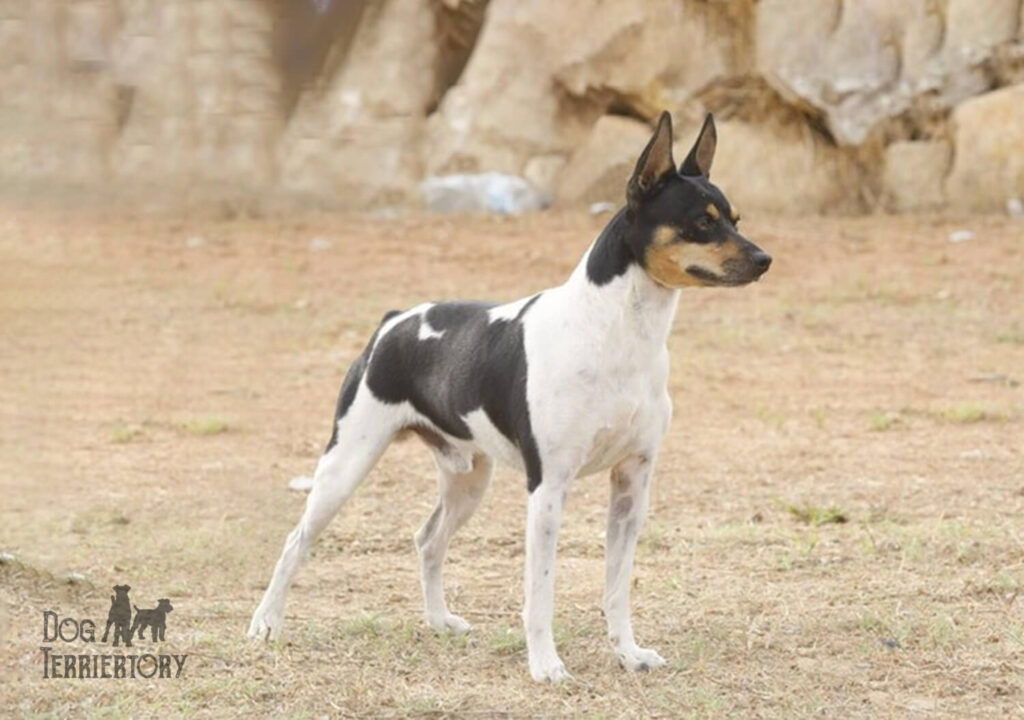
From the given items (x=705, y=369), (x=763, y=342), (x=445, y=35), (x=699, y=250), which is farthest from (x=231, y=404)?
(x=445, y=35)

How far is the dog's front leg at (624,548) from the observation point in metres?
4.99

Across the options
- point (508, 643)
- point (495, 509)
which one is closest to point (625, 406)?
point (508, 643)

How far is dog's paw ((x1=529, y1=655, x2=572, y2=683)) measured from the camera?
15.6 ft

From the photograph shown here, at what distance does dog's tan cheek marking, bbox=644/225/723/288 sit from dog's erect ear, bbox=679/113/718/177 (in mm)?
320

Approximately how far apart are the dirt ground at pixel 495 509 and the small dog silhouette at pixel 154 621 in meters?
0.05

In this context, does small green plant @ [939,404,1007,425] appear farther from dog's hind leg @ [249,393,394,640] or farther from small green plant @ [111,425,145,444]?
dog's hind leg @ [249,393,394,640]

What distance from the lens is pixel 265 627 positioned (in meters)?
5.26

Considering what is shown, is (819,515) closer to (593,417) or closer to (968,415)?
(968,415)

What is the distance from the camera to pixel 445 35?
10.1ft

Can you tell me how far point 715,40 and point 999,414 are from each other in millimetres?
9961

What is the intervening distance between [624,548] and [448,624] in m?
0.77

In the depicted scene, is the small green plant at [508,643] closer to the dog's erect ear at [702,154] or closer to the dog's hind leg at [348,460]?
the dog's hind leg at [348,460]

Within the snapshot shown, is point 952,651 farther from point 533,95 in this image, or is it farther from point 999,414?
point 533,95

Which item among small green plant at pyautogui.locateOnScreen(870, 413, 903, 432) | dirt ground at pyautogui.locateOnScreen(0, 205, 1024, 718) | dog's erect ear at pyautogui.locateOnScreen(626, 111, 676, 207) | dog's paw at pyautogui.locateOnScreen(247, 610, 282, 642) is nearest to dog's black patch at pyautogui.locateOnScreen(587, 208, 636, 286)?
dog's erect ear at pyautogui.locateOnScreen(626, 111, 676, 207)
